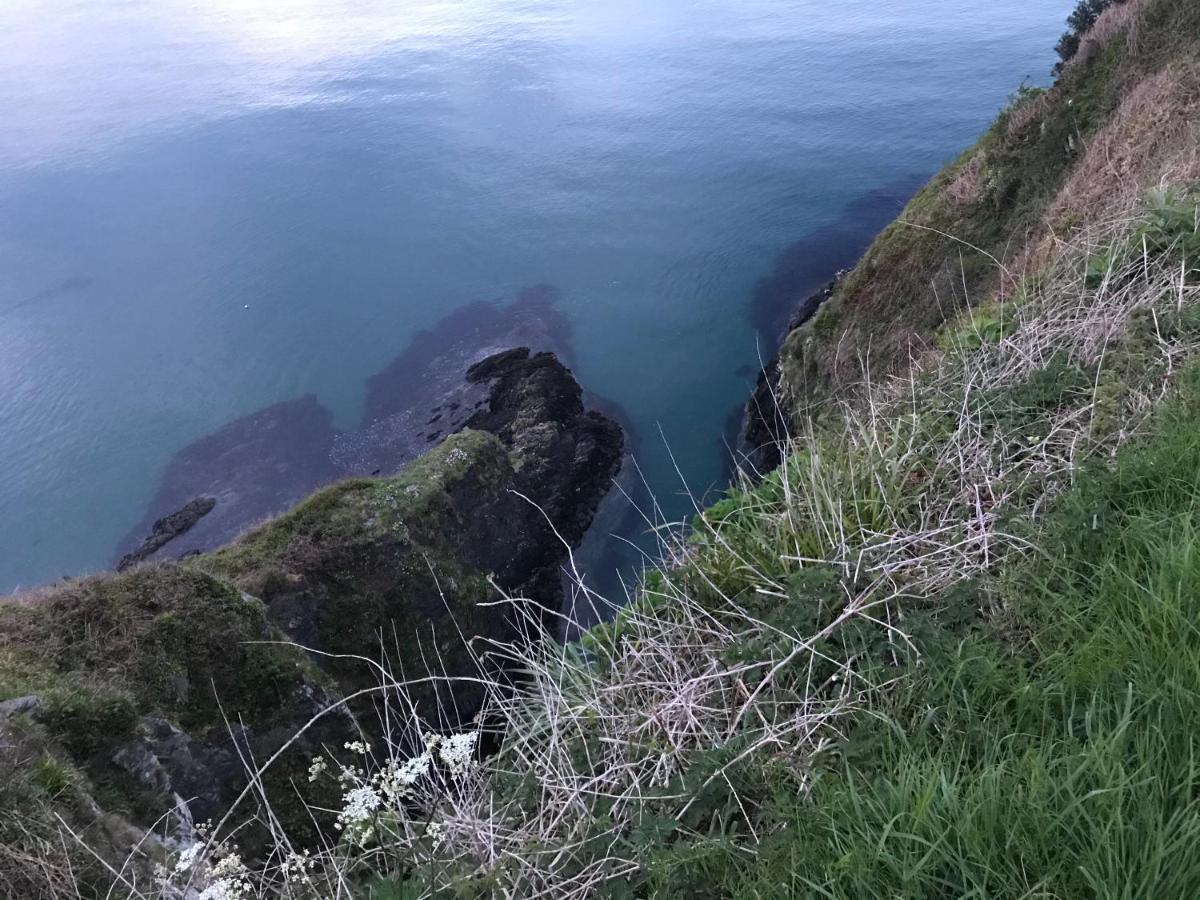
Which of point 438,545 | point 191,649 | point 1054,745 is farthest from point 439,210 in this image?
point 1054,745

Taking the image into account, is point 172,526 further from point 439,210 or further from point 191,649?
point 439,210

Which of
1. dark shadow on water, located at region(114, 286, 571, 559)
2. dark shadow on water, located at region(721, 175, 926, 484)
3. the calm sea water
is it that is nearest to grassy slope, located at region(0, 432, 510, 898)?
dark shadow on water, located at region(114, 286, 571, 559)

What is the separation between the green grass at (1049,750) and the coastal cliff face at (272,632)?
6.54 feet

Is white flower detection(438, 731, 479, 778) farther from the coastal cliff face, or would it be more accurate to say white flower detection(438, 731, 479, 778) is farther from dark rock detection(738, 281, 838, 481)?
dark rock detection(738, 281, 838, 481)

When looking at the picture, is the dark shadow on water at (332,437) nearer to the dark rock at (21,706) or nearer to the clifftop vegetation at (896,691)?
the dark rock at (21,706)

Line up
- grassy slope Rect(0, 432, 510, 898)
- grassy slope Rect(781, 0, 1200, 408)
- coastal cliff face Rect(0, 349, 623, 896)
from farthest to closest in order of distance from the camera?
grassy slope Rect(781, 0, 1200, 408) → coastal cliff face Rect(0, 349, 623, 896) → grassy slope Rect(0, 432, 510, 898)

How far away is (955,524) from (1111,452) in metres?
0.83

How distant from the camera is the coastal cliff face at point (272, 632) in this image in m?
8.45

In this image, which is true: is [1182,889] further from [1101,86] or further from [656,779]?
[1101,86]

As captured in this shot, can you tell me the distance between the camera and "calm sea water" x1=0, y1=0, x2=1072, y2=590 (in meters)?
26.9

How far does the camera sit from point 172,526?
2341 centimetres

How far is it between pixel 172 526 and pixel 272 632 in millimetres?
13532

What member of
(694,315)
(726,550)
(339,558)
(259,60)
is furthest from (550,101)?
(726,550)

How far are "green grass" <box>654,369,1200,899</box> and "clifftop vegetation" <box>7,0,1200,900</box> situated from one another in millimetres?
11
